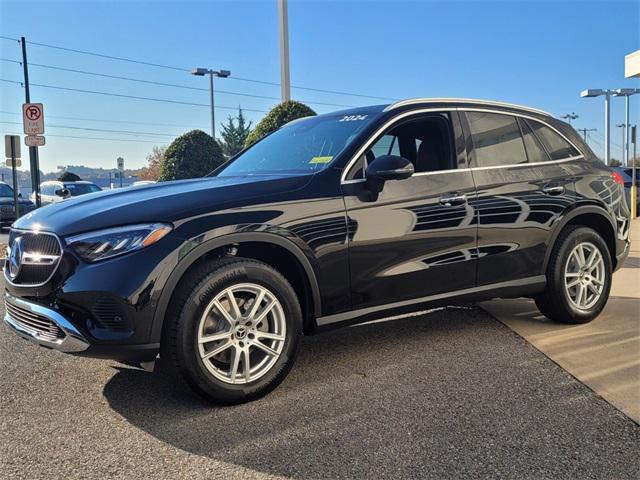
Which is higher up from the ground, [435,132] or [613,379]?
[435,132]

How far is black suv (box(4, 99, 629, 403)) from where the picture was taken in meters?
2.93

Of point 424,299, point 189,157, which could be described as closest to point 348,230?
point 424,299

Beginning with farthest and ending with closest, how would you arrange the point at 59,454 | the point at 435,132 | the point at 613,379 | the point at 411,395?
the point at 435,132, the point at 613,379, the point at 411,395, the point at 59,454

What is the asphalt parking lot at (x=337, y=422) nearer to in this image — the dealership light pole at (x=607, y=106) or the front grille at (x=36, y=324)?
the front grille at (x=36, y=324)

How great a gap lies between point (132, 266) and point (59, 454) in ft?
3.04

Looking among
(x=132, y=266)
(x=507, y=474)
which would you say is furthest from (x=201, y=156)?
(x=507, y=474)

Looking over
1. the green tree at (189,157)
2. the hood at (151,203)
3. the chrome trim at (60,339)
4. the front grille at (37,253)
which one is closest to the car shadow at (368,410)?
the chrome trim at (60,339)

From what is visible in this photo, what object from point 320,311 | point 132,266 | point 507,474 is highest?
point 132,266

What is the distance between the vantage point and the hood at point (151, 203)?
9.83ft

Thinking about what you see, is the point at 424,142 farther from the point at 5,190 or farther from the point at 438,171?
the point at 5,190

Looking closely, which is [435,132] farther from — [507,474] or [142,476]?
[142,476]

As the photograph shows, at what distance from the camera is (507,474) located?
2436 millimetres

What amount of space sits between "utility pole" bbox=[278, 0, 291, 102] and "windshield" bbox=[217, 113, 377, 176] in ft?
26.7

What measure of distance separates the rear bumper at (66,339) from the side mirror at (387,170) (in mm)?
1611
